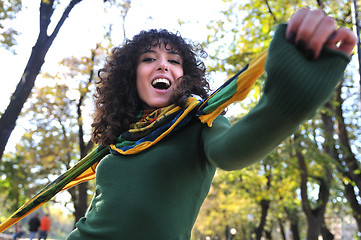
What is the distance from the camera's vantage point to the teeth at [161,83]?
6.02 ft

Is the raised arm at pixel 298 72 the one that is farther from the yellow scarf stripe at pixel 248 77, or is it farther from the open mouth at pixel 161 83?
the open mouth at pixel 161 83

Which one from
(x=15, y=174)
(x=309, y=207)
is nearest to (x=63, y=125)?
(x=15, y=174)

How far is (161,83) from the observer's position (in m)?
1.85

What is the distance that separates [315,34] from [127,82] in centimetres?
134

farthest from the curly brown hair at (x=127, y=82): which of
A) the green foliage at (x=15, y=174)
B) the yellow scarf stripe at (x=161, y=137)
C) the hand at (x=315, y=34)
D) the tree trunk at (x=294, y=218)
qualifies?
the tree trunk at (x=294, y=218)

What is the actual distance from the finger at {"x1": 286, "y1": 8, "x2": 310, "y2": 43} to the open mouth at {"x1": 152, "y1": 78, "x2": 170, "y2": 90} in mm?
964

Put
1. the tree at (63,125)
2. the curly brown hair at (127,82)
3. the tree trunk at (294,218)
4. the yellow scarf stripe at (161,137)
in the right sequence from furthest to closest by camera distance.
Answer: the tree trunk at (294,218) < the tree at (63,125) < the curly brown hair at (127,82) < the yellow scarf stripe at (161,137)

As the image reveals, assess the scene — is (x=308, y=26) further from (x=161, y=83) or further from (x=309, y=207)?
(x=309, y=207)

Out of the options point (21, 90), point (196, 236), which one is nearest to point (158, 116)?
point (21, 90)

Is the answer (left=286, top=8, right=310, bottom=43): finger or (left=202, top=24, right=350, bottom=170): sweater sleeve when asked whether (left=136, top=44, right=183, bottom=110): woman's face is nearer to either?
(left=202, top=24, right=350, bottom=170): sweater sleeve

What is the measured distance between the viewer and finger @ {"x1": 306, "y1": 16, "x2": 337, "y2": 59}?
88 centimetres

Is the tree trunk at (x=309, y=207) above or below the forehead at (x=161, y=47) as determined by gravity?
below

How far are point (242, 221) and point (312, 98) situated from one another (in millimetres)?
34616

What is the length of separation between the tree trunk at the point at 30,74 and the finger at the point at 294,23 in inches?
236
